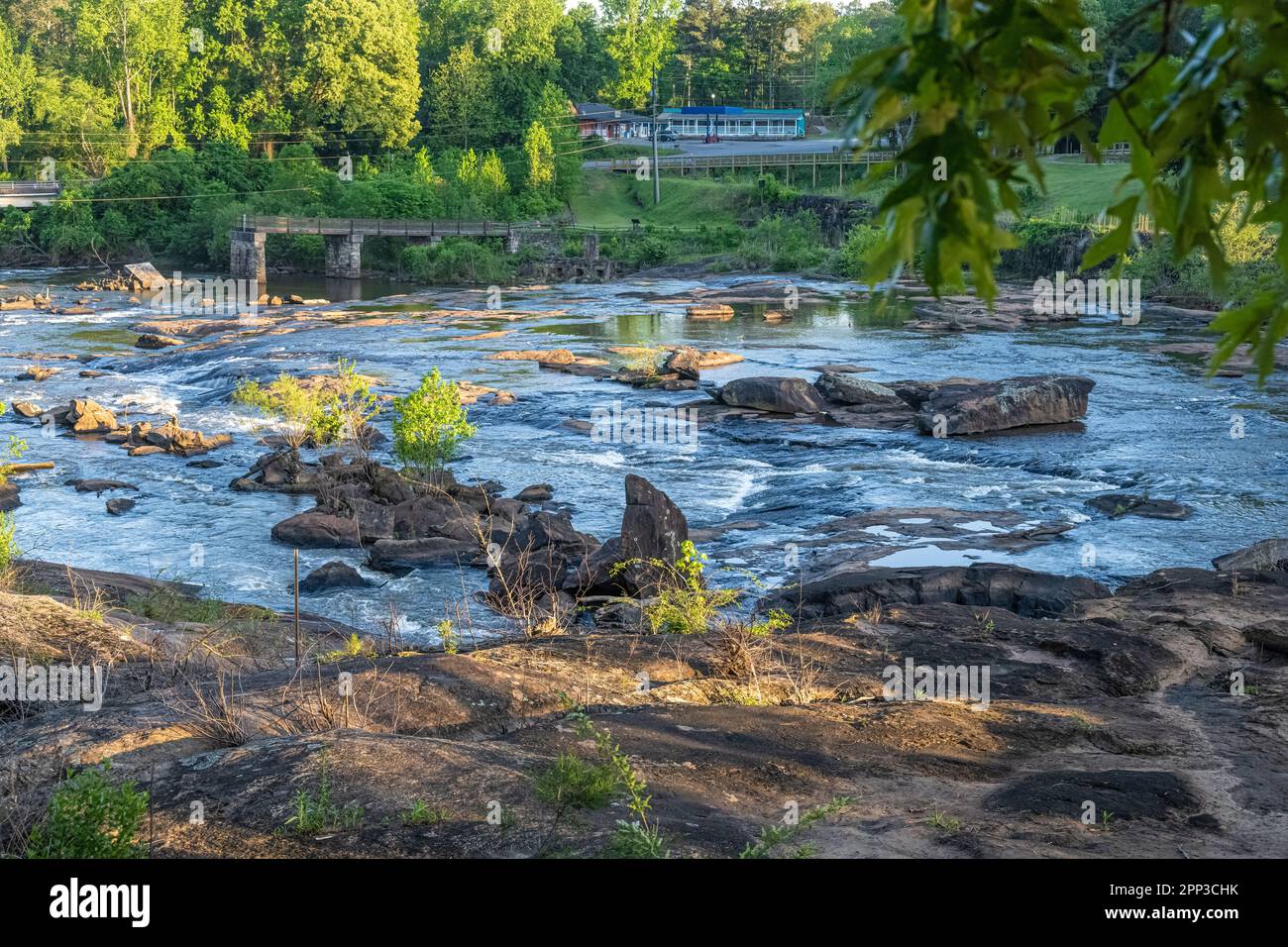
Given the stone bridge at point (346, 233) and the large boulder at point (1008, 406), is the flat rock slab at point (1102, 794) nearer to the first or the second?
the large boulder at point (1008, 406)

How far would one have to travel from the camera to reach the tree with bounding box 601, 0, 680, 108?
102 m


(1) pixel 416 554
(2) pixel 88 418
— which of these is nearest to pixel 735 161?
(2) pixel 88 418

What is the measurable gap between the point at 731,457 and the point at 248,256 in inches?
1757

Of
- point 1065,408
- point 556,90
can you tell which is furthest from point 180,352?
point 556,90

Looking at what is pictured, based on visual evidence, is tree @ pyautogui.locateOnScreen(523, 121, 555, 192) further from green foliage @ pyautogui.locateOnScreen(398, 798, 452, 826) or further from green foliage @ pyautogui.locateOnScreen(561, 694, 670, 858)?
green foliage @ pyautogui.locateOnScreen(398, 798, 452, 826)

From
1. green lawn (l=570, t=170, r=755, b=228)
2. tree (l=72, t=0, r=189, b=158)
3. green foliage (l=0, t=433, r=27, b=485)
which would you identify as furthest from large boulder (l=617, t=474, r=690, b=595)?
tree (l=72, t=0, r=189, b=158)

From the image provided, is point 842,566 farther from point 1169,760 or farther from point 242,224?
point 242,224

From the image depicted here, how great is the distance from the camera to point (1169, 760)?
285 inches

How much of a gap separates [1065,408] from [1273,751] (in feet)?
64.2

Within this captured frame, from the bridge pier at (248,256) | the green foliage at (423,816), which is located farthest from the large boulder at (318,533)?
the bridge pier at (248,256)

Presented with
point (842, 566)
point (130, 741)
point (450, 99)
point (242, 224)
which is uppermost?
point (450, 99)

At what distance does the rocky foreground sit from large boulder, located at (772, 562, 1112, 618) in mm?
1958
